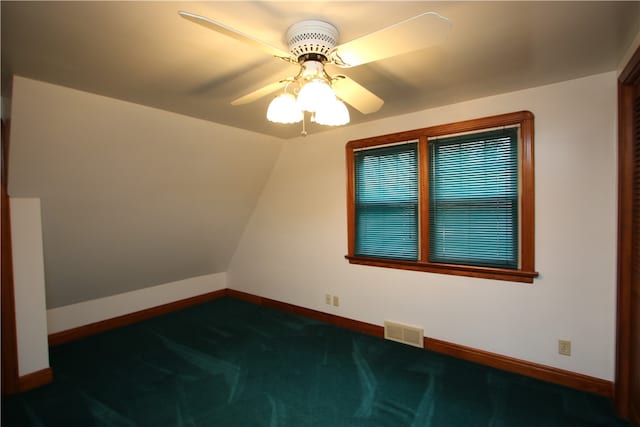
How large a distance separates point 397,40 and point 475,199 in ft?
6.34

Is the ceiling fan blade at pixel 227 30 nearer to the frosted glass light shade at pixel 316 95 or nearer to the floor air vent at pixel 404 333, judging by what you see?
the frosted glass light shade at pixel 316 95

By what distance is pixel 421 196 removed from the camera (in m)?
2.92

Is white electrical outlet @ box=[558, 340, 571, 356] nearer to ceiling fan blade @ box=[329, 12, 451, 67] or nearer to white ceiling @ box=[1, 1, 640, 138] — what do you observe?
white ceiling @ box=[1, 1, 640, 138]

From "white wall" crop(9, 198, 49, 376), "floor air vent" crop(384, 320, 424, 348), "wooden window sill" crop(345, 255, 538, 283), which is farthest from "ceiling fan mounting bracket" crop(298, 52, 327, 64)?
"floor air vent" crop(384, 320, 424, 348)

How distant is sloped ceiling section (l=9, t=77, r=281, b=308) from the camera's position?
226 centimetres

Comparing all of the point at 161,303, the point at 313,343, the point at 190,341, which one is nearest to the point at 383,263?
the point at 313,343

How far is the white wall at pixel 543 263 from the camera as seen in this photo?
7.14ft

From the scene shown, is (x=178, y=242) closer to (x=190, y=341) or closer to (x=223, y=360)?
(x=190, y=341)

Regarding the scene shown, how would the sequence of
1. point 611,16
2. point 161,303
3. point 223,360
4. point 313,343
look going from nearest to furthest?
point 611,16, point 223,360, point 313,343, point 161,303

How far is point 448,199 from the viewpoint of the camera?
2803 millimetres

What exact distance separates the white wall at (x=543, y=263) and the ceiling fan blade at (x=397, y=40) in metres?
1.74

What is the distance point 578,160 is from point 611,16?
1.09 m

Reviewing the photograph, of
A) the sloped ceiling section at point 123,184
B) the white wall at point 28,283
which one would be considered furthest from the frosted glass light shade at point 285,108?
the white wall at point 28,283

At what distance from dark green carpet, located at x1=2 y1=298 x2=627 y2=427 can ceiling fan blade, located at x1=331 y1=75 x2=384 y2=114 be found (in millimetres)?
2001
